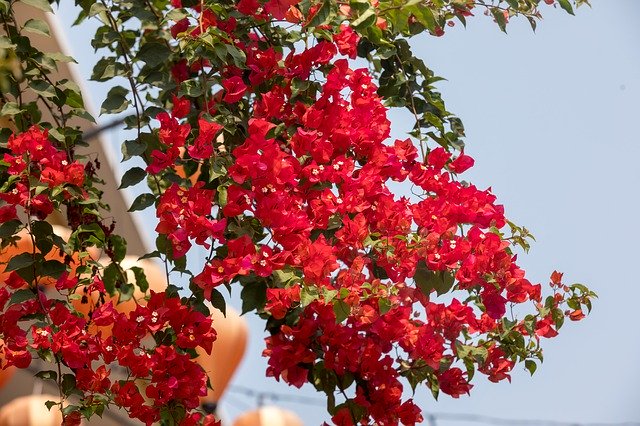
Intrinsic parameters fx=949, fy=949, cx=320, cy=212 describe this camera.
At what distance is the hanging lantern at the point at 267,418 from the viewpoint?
165 inches

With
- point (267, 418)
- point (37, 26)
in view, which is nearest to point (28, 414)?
point (267, 418)

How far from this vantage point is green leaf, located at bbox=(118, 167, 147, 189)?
136 centimetres

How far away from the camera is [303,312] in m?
1.37

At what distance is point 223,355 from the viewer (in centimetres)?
369

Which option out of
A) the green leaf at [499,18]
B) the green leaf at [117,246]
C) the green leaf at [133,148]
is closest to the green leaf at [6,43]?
the green leaf at [133,148]

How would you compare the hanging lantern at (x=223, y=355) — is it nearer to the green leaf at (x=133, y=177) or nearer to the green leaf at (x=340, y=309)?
the green leaf at (x=133, y=177)

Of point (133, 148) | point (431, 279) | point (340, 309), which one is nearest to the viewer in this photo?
point (340, 309)

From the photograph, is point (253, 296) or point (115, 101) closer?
point (253, 296)

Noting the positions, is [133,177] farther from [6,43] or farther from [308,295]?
[308,295]

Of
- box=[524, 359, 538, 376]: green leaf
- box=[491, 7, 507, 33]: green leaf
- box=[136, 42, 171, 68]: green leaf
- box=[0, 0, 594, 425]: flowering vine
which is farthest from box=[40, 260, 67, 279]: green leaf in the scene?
box=[491, 7, 507, 33]: green leaf

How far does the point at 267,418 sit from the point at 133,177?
9.80 feet

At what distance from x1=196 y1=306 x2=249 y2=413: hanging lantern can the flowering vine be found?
216 cm

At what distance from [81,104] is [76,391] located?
1.36 ft

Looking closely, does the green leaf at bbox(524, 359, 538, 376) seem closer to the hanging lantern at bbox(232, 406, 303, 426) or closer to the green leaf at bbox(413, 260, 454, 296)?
the green leaf at bbox(413, 260, 454, 296)
